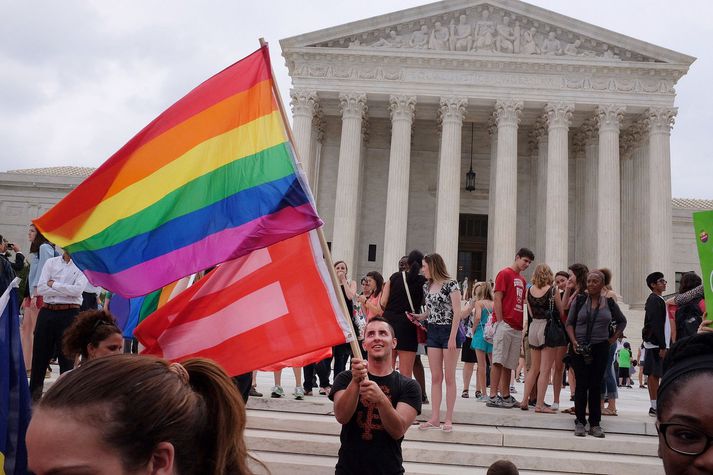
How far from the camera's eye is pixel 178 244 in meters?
4.09

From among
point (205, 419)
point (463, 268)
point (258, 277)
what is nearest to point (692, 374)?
point (205, 419)

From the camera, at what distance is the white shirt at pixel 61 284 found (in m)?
7.71

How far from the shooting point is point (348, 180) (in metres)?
30.7

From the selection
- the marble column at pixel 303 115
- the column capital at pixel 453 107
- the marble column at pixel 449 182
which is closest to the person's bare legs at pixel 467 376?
the marble column at pixel 449 182

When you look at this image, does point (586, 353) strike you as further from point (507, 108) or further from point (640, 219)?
point (640, 219)

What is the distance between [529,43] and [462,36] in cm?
331

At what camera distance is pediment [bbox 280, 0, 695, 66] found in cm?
3117

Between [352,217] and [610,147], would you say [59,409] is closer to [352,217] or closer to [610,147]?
[352,217]

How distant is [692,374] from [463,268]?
111ft

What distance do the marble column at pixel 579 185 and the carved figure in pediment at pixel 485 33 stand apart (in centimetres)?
695

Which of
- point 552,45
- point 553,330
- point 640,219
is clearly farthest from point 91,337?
point 640,219

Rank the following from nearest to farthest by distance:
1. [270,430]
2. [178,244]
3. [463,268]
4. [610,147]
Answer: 1. [178,244]
2. [270,430]
3. [610,147]
4. [463,268]

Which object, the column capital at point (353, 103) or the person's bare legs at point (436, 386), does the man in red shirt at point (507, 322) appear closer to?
the person's bare legs at point (436, 386)

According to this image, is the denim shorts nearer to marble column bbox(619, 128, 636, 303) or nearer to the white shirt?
the white shirt
